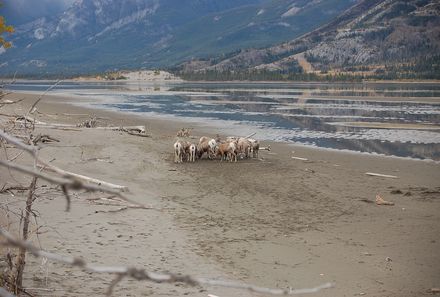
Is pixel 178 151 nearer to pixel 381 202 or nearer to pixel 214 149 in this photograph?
pixel 214 149

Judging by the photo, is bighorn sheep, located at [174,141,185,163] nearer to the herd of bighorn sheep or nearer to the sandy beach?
the herd of bighorn sheep

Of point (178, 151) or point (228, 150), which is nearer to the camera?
point (178, 151)

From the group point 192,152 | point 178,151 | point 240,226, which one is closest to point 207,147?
point 192,152

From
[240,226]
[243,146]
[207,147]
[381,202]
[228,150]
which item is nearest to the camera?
[240,226]

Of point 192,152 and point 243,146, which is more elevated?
point 243,146

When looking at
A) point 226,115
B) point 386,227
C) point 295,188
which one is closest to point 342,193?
point 295,188

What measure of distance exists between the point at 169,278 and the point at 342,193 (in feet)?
41.5

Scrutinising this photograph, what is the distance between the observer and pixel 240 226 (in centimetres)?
1026

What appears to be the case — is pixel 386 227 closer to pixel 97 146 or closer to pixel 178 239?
pixel 178 239

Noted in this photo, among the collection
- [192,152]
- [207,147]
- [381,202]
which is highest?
[207,147]

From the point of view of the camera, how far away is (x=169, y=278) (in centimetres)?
181

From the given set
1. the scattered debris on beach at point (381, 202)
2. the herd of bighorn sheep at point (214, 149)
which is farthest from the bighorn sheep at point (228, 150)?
the scattered debris on beach at point (381, 202)

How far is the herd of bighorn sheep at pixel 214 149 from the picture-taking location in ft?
59.4

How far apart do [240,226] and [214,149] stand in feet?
28.3
